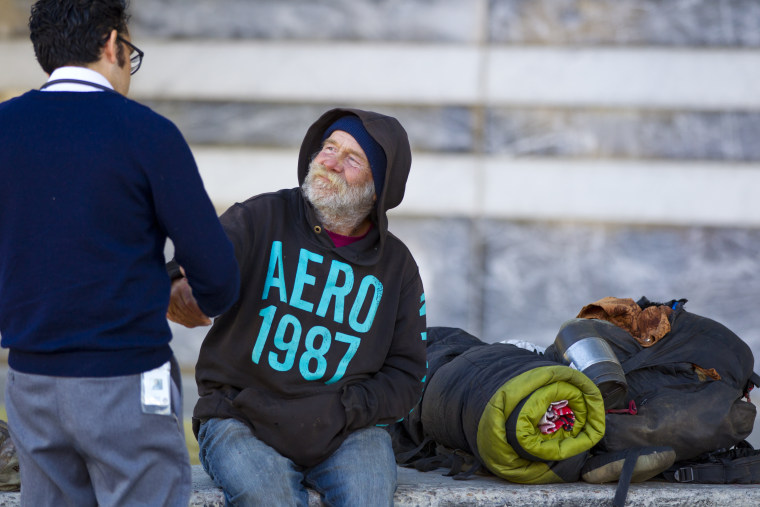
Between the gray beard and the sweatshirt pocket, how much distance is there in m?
0.55

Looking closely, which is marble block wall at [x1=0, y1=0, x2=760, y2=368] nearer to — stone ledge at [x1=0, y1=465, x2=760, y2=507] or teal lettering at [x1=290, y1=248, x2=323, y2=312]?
stone ledge at [x1=0, y1=465, x2=760, y2=507]

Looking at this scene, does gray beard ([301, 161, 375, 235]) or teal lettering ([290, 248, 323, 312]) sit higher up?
gray beard ([301, 161, 375, 235])

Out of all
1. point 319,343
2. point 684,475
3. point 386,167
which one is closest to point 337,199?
point 386,167

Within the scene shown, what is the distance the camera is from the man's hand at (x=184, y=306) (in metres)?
2.35

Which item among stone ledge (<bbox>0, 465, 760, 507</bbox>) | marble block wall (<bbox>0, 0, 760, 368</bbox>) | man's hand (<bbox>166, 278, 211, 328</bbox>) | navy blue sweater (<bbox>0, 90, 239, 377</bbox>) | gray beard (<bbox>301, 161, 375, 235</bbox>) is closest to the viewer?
navy blue sweater (<bbox>0, 90, 239, 377</bbox>)

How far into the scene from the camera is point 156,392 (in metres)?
1.91

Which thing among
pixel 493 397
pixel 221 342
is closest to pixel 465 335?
pixel 493 397

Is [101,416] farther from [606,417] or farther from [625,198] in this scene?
[625,198]

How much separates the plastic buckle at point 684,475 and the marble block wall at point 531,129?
2.49 meters

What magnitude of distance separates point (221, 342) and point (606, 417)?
1403mm

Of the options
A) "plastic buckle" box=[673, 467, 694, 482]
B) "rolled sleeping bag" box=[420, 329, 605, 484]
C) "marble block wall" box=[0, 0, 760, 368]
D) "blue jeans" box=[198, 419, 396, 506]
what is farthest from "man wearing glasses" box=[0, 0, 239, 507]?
"marble block wall" box=[0, 0, 760, 368]

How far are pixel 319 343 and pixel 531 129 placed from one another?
3338mm

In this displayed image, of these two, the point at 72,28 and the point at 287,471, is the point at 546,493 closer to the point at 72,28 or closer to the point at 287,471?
the point at 287,471

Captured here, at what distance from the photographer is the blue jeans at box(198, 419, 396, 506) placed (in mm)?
2564
